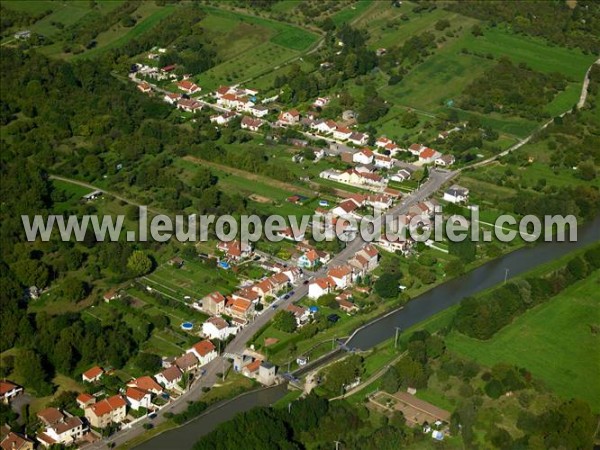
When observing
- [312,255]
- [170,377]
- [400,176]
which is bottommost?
[400,176]

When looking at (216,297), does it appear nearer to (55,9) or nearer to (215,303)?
(215,303)

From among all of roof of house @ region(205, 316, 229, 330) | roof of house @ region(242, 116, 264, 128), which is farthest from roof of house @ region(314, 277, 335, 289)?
roof of house @ region(242, 116, 264, 128)

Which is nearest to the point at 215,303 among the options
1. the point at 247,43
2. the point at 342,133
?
the point at 342,133

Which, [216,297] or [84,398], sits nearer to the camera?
[84,398]

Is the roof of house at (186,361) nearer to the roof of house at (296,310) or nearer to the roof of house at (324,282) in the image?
the roof of house at (296,310)

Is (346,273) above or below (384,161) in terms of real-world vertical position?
above

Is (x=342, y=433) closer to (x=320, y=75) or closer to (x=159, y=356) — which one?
(x=159, y=356)
